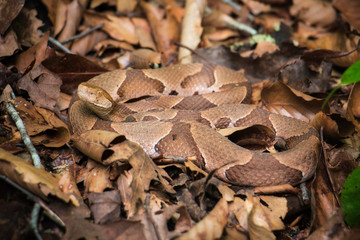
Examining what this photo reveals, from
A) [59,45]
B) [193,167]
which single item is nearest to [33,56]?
[59,45]

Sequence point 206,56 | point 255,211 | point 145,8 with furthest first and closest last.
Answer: point 145,8
point 206,56
point 255,211

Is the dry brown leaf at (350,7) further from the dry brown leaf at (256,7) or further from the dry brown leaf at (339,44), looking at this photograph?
the dry brown leaf at (256,7)

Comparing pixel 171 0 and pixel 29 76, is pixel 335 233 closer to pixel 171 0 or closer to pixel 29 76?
pixel 29 76

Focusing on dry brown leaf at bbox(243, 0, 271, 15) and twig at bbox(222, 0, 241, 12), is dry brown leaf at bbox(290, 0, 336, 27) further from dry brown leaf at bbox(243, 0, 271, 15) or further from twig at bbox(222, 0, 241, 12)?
twig at bbox(222, 0, 241, 12)

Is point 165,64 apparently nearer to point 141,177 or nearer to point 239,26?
point 239,26

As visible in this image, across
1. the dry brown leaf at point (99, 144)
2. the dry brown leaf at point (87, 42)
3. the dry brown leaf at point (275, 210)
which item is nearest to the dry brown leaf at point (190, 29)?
the dry brown leaf at point (87, 42)

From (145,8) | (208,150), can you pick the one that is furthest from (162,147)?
(145,8)

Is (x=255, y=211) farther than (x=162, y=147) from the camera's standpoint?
No
